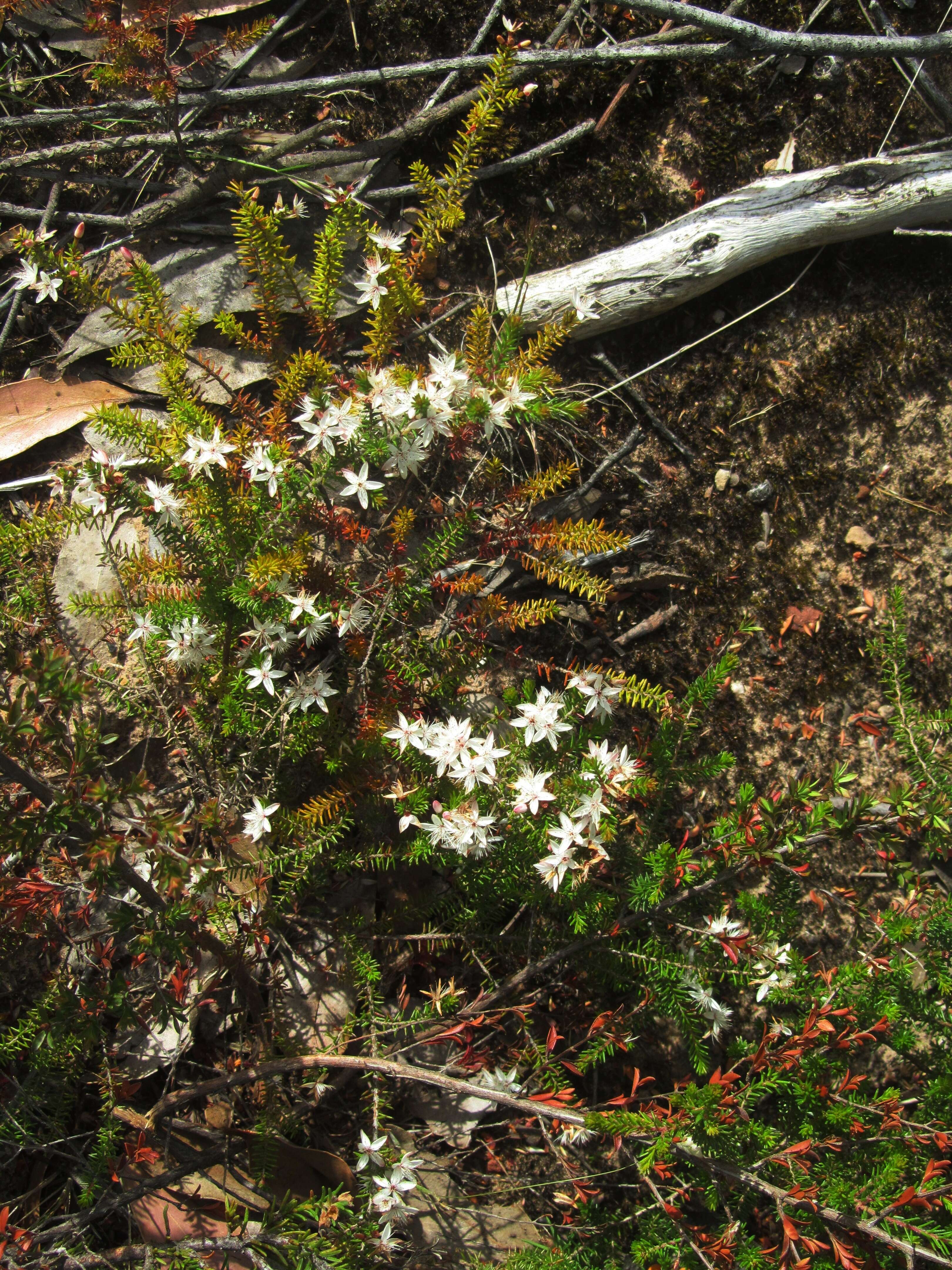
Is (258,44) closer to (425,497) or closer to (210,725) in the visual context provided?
(425,497)

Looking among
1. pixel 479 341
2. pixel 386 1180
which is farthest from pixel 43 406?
pixel 386 1180

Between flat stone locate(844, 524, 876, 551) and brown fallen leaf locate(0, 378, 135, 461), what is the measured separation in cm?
339

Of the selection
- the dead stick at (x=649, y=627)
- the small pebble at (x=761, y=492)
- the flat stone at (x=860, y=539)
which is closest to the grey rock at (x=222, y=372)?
the dead stick at (x=649, y=627)

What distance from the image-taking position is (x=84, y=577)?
3633mm

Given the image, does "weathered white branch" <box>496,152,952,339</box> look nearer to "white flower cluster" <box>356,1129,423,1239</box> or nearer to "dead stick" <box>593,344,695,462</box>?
"dead stick" <box>593,344,695,462</box>

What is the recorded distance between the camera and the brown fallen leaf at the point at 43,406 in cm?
368

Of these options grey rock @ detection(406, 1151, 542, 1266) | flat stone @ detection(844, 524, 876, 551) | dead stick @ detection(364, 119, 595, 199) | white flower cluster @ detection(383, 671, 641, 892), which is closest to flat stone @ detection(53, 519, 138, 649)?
white flower cluster @ detection(383, 671, 641, 892)

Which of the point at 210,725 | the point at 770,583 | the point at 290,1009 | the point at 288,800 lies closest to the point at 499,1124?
the point at 290,1009

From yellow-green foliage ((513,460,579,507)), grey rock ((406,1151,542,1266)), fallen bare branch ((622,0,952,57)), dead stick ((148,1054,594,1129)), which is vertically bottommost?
grey rock ((406,1151,542,1266))

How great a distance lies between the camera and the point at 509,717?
3283mm

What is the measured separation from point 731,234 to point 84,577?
3206 mm

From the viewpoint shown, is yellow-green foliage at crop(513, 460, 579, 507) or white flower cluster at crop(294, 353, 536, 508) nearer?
white flower cluster at crop(294, 353, 536, 508)

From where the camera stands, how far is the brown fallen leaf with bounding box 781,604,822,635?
12.8 ft

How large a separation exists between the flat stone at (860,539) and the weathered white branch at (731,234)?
4.33 ft
